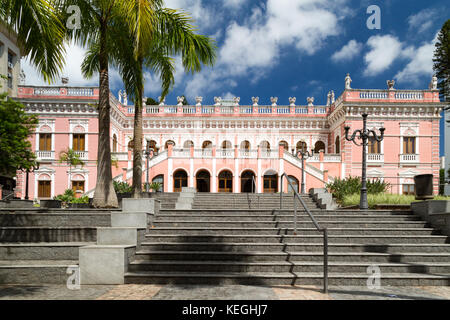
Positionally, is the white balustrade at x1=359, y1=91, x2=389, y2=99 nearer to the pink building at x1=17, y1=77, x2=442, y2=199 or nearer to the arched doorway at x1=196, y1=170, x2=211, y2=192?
the pink building at x1=17, y1=77, x2=442, y2=199

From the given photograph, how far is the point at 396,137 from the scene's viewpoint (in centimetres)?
2845

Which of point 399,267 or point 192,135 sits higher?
point 192,135

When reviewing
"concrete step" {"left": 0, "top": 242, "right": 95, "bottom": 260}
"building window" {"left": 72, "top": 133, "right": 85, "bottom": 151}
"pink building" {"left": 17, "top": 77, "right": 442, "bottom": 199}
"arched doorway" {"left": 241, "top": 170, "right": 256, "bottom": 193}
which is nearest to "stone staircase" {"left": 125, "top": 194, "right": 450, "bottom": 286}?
"concrete step" {"left": 0, "top": 242, "right": 95, "bottom": 260}

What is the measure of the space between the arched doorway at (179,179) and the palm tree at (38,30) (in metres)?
21.6

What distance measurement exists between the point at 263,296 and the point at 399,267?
10.2ft

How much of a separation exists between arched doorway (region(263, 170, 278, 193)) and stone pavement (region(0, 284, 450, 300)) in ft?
70.3

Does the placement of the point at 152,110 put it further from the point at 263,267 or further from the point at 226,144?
the point at 263,267

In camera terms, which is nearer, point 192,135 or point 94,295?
point 94,295

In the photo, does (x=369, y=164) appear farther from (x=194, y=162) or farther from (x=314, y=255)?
(x=314, y=255)

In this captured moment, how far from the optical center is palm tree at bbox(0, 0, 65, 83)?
5.05 m

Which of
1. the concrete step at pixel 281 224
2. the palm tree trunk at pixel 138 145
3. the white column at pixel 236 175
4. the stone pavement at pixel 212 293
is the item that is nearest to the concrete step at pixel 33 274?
the stone pavement at pixel 212 293

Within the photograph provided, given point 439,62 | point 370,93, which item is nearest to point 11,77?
point 370,93
